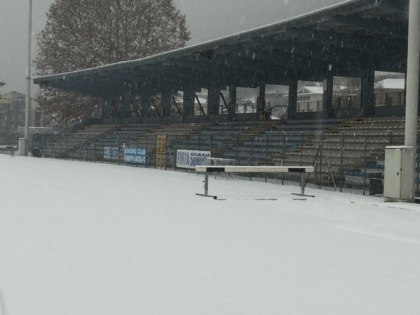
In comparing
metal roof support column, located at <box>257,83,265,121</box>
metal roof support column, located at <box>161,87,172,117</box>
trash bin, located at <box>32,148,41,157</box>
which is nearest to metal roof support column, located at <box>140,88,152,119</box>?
metal roof support column, located at <box>161,87,172,117</box>

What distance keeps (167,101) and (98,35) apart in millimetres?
10394

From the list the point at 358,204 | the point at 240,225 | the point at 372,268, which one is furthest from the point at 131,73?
the point at 372,268

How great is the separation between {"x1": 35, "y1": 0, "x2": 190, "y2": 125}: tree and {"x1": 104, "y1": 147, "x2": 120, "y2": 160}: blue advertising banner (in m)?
15.9

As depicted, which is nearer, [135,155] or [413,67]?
[413,67]

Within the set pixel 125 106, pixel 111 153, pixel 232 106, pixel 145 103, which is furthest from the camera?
pixel 125 106

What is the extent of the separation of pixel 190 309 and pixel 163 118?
122ft

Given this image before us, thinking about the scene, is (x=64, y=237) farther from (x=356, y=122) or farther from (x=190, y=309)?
(x=356, y=122)

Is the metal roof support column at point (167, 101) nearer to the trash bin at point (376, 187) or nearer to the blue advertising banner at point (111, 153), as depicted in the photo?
the blue advertising banner at point (111, 153)

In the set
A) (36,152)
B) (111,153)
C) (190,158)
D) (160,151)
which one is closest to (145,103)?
(36,152)

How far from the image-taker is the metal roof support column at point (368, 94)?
27.0 meters

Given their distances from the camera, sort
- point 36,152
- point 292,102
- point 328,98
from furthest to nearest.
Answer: point 36,152
point 292,102
point 328,98

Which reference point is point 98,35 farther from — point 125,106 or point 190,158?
point 190,158

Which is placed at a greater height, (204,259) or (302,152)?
(302,152)

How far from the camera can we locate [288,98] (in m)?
32.9
